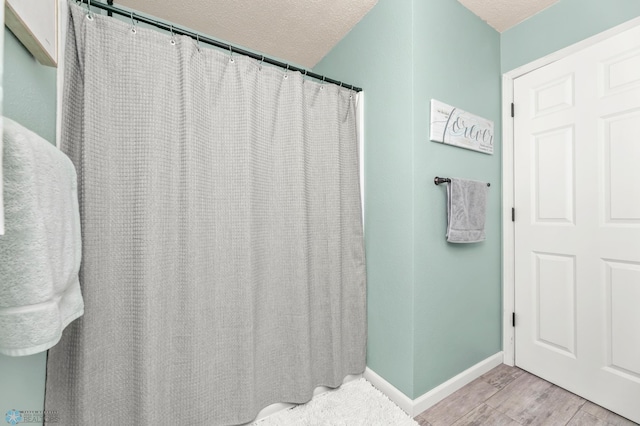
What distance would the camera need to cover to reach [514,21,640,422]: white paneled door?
1295 millimetres

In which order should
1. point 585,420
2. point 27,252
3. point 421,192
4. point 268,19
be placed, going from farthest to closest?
point 268,19
point 421,192
point 585,420
point 27,252

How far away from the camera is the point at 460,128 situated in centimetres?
153

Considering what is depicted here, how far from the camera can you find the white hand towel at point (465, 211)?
144cm

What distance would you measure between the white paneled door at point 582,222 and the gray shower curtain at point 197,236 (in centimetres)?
120

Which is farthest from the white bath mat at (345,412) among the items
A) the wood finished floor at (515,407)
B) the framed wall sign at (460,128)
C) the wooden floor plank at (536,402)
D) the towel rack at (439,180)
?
the framed wall sign at (460,128)

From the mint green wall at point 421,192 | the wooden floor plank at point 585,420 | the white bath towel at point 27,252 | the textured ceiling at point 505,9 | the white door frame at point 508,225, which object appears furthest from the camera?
the white door frame at point 508,225

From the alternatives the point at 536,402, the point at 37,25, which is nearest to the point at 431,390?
the point at 536,402

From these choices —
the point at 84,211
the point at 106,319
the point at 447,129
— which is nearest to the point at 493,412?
the point at 447,129

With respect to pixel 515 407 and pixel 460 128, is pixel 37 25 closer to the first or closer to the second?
pixel 460 128

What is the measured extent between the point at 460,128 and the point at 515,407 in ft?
5.16

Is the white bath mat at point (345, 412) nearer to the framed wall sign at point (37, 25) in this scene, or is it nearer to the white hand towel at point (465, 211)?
the white hand towel at point (465, 211)

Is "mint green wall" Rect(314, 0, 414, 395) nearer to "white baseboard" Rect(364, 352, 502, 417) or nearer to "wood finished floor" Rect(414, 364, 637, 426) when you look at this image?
"white baseboard" Rect(364, 352, 502, 417)

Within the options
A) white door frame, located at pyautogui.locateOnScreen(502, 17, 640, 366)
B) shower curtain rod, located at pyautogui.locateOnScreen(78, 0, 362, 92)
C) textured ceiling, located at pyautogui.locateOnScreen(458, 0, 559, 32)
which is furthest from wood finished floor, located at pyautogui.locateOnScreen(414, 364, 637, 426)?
textured ceiling, located at pyautogui.locateOnScreen(458, 0, 559, 32)
